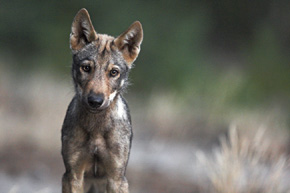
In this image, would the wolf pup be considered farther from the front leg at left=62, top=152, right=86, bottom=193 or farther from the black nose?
the black nose

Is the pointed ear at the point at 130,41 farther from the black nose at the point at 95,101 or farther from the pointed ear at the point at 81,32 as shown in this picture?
the black nose at the point at 95,101

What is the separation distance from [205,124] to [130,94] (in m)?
3.40

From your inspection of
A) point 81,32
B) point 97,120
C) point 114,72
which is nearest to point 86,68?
point 114,72

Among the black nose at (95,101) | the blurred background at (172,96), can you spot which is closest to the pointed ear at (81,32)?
the black nose at (95,101)

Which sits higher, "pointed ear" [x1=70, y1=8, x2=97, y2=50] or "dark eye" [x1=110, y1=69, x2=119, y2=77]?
"pointed ear" [x1=70, y1=8, x2=97, y2=50]

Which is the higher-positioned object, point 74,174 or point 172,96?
point 172,96

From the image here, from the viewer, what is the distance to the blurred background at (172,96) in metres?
9.34

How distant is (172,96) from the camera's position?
45.4 feet

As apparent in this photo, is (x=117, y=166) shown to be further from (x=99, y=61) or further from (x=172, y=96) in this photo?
(x=172, y=96)

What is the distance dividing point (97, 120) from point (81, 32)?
3.30ft

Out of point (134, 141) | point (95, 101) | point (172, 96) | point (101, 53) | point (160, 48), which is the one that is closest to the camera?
point (95, 101)

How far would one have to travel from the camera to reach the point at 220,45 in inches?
867

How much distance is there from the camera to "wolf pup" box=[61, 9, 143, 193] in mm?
5410

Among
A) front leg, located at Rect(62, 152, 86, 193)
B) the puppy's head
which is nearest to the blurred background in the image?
front leg, located at Rect(62, 152, 86, 193)
